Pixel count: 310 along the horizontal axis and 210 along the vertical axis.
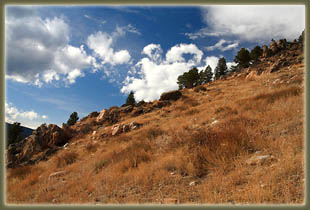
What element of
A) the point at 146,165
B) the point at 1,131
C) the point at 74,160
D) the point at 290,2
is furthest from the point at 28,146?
the point at 290,2

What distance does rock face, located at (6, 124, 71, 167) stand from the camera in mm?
12298

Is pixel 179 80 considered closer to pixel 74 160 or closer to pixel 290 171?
pixel 74 160

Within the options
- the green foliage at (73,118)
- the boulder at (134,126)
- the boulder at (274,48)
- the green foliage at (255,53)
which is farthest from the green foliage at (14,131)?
the boulder at (274,48)

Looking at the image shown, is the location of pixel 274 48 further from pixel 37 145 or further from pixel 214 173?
pixel 37 145

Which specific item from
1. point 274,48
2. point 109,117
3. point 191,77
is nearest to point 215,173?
point 109,117

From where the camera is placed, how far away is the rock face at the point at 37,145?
40.3 feet

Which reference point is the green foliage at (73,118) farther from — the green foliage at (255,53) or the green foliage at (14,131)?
the green foliage at (255,53)

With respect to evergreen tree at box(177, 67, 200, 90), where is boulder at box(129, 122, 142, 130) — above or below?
below

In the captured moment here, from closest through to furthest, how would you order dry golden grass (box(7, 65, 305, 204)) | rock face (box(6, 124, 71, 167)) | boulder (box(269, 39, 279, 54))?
dry golden grass (box(7, 65, 305, 204)), rock face (box(6, 124, 71, 167)), boulder (box(269, 39, 279, 54))

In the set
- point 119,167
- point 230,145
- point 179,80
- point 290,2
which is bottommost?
point 119,167

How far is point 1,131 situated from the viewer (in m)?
4.37

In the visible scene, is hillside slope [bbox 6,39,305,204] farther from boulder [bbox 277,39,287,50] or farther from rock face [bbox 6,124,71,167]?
boulder [bbox 277,39,287,50]

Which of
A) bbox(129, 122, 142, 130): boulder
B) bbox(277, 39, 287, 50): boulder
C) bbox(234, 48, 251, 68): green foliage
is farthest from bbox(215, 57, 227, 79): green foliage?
bbox(129, 122, 142, 130): boulder

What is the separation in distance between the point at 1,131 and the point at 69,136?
557 inches
